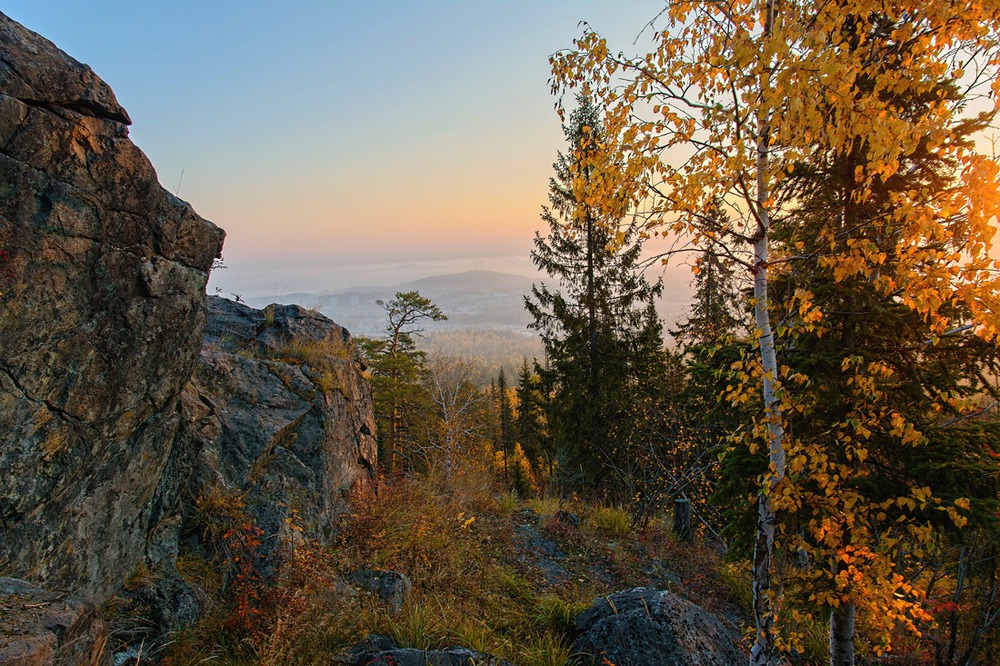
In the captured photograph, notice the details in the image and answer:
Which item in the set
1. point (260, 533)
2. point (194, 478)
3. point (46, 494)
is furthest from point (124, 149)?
point (260, 533)

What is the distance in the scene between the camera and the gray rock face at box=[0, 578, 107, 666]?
246cm

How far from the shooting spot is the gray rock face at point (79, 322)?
12.5 feet

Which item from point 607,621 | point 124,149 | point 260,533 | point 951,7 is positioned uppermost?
point 951,7

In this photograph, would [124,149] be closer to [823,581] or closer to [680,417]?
[823,581]

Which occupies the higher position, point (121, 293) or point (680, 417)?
point (121, 293)

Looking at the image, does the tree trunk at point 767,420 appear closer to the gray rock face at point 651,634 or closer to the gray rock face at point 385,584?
the gray rock face at point 651,634

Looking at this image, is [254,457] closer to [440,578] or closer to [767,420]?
[440,578]

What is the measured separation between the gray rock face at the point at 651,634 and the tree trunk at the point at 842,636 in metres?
0.96

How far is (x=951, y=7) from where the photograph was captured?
10.0ft

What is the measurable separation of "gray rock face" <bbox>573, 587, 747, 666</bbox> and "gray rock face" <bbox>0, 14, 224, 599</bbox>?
508 centimetres

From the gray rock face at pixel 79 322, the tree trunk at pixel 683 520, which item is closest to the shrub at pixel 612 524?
the tree trunk at pixel 683 520

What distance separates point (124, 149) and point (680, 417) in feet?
49.7

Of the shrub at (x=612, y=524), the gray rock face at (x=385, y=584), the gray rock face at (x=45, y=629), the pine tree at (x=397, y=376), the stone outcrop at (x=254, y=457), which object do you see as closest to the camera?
the gray rock face at (x=45, y=629)

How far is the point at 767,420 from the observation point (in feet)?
13.1
